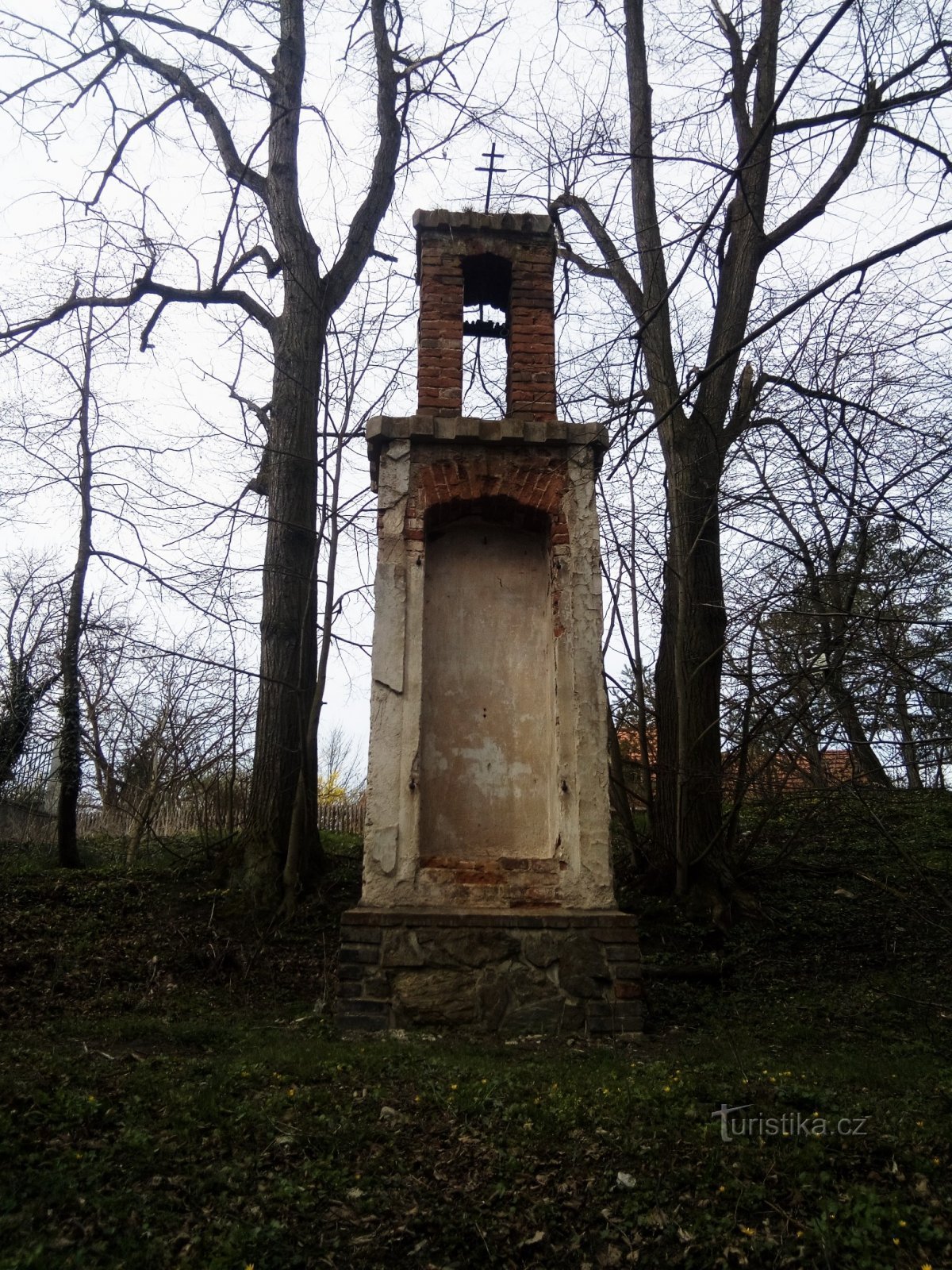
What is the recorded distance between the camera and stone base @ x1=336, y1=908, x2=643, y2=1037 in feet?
18.4

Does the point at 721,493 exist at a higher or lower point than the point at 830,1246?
higher

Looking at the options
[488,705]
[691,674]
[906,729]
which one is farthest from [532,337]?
[906,729]

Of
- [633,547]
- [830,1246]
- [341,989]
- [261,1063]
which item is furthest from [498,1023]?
[633,547]

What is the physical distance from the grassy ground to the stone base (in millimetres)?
200

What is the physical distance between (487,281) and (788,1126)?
6333 mm

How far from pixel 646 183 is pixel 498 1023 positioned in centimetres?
844

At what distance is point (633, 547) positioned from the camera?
873 cm

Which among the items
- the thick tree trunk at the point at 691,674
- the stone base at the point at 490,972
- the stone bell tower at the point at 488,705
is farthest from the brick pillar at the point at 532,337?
the stone base at the point at 490,972

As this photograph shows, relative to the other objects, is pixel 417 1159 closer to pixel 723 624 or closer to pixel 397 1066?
pixel 397 1066

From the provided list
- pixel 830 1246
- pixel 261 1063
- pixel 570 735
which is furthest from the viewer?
pixel 570 735

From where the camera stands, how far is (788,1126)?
4.03 metres

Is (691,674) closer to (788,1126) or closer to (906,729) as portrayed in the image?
(906,729)

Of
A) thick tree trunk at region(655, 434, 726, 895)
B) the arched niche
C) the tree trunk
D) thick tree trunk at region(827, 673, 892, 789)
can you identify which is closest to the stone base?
the arched niche

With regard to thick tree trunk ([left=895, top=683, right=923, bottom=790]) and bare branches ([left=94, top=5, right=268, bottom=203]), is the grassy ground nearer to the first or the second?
thick tree trunk ([left=895, top=683, right=923, bottom=790])
